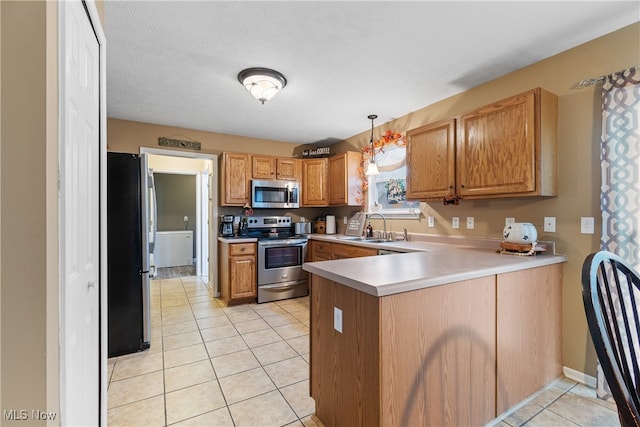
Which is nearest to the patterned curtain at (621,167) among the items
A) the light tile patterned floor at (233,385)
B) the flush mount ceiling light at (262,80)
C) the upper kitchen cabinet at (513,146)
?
the upper kitchen cabinet at (513,146)

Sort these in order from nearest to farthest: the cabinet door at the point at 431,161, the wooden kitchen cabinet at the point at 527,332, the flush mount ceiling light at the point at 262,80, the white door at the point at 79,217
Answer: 1. the white door at the point at 79,217
2. the wooden kitchen cabinet at the point at 527,332
3. the flush mount ceiling light at the point at 262,80
4. the cabinet door at the point at 431,161

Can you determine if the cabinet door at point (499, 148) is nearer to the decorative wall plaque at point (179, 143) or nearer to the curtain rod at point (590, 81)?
the curtain rod at point (590, 81)

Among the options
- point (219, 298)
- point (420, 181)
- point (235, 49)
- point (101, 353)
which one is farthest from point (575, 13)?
point (219, 298)

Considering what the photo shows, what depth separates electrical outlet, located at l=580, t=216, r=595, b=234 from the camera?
76.9 inches

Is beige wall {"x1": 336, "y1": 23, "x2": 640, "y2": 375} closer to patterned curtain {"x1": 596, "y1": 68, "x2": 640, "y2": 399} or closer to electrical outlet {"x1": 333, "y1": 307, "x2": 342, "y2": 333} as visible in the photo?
patterned curtain {"x1": 596, "y1": 68, "x2": 640, "y2": 399}

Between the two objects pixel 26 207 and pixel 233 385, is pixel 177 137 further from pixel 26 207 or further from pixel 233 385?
pixel 26 207

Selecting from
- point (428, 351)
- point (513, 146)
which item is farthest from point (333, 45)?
point (428, 351)

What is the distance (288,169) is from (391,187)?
65.6 inches

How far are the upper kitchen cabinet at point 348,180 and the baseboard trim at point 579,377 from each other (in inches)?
109

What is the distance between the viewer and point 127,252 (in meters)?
2.45

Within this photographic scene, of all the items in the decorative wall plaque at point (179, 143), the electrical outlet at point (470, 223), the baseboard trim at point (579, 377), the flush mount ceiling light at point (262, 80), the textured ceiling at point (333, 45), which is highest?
the textured ceiling at point (333, 45)

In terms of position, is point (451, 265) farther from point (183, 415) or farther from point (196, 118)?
point (196, 118)

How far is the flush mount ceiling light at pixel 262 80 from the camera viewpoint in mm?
2354

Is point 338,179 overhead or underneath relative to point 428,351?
overhead
